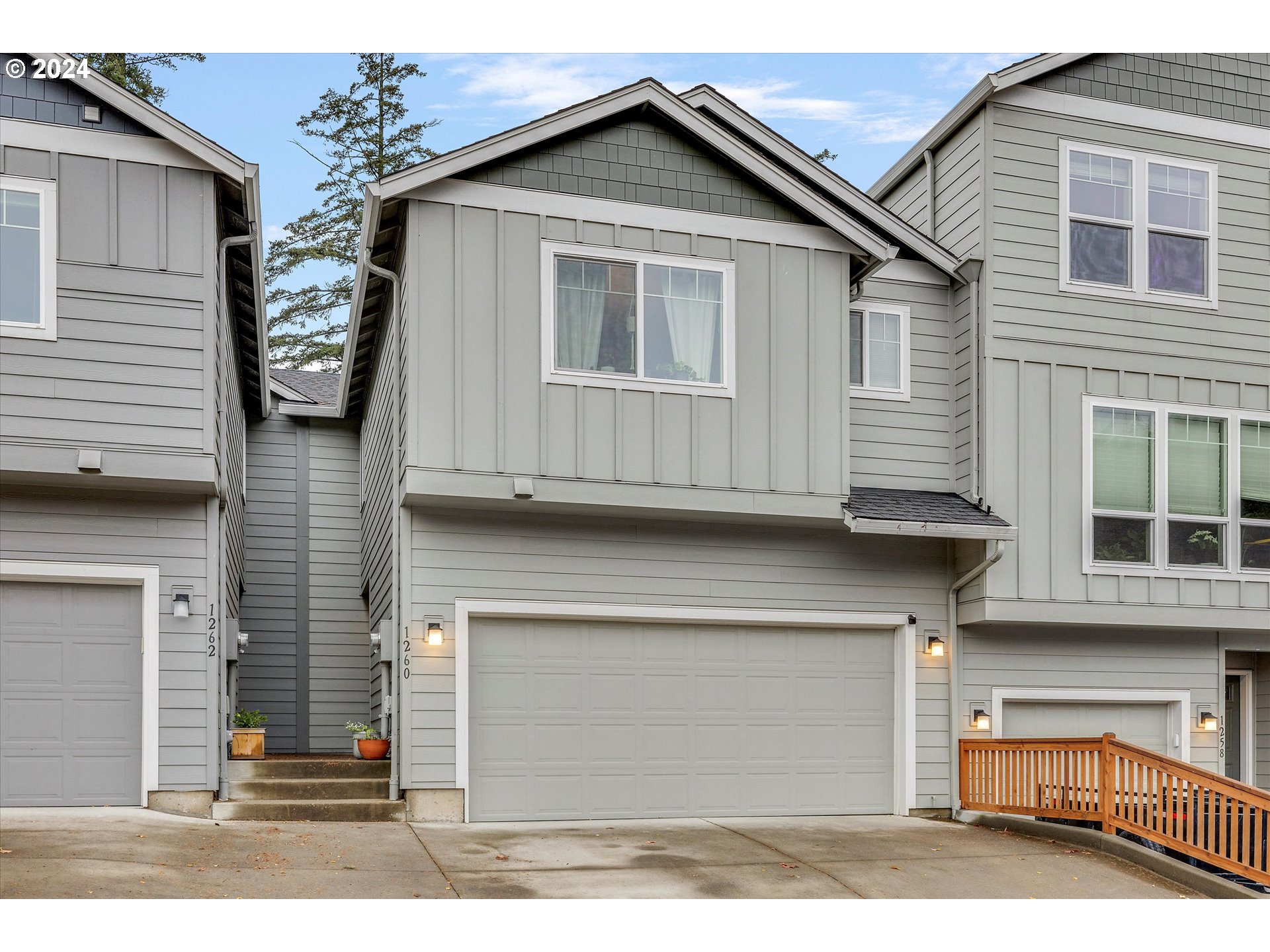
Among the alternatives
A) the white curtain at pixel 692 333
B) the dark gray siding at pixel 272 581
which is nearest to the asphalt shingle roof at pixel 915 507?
the white curtain at pixel 692 333

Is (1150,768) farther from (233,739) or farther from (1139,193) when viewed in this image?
(233,739)

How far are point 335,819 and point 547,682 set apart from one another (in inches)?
84.8

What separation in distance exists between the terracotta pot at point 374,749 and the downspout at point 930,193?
792 centimetres

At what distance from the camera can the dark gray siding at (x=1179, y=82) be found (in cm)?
1242

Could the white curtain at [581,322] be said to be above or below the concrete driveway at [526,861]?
above

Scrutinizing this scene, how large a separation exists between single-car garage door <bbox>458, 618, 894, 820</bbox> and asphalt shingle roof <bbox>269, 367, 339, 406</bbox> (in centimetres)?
721

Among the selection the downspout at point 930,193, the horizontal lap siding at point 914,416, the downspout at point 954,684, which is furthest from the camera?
the downspout at point 930,193

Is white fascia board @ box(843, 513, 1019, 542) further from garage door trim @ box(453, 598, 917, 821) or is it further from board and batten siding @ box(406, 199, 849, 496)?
garage door trim @ box(453, 598, 917, 821)

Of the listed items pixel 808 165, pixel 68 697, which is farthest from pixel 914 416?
pixel 68 697

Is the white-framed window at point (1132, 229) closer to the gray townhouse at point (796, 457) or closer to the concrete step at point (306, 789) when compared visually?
the gray townhouse at point (796, 457)

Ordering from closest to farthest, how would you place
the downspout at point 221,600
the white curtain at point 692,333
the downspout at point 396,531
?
the downspout at point 221,600 → the downspout at point 396,531 → the white curtain at point 692,333

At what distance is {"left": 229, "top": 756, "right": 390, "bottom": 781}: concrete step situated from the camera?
10.4 meters

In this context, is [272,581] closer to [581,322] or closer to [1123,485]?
[581,322]
